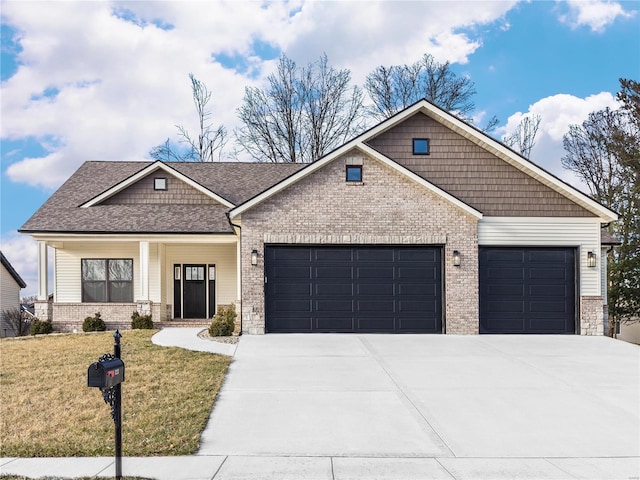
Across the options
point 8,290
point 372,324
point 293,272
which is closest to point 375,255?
point 372,324

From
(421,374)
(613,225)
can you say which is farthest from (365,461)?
(613,225)

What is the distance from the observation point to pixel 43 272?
16.7 m

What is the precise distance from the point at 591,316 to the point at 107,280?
50.7ft

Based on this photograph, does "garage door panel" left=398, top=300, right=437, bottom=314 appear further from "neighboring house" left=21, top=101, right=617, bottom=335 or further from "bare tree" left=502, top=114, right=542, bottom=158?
"bare tree" left=502, top=114, right=542, bottom=158

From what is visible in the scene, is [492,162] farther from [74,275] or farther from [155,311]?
[74,275]

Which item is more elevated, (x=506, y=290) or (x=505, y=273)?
(x=505, y=273)

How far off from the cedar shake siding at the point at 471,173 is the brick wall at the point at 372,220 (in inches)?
46.6

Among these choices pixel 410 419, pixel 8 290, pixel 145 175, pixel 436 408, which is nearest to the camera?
pixel 410 419

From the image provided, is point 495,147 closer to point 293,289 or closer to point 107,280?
point 293,289

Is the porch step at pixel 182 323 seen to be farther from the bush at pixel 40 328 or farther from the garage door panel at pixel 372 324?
the garage door panel at pixel 372 324

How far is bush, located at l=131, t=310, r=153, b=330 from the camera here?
16078 mm

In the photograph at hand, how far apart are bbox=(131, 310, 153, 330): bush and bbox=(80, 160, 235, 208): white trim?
14.9 ft

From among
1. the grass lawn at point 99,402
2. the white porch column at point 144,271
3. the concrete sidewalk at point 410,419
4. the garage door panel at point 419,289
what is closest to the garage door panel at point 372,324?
the garage door panel at point 419,289

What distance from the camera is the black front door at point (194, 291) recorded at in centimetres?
1839
